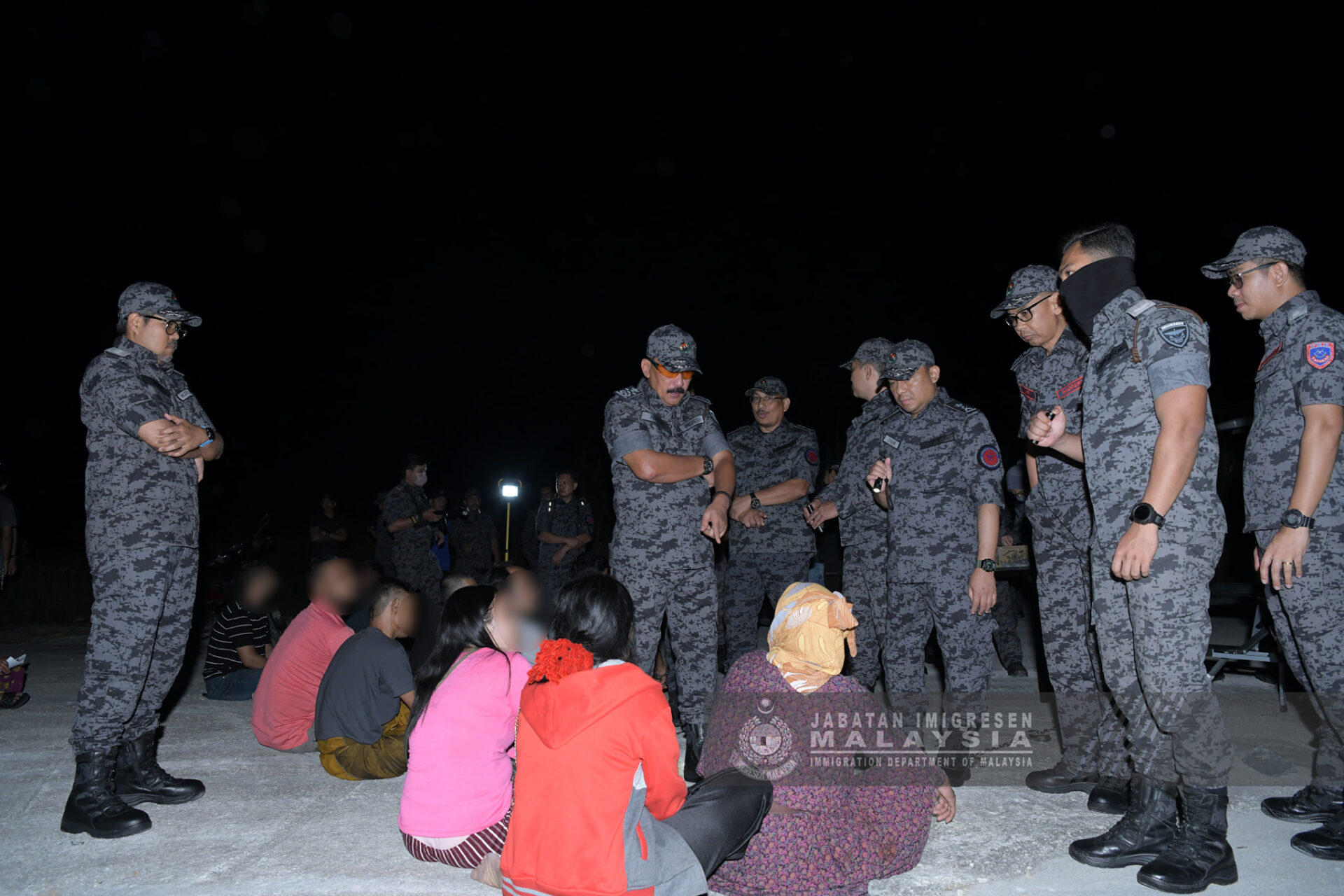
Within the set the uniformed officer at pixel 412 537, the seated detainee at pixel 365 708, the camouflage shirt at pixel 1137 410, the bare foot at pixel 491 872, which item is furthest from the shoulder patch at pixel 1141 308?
the uniformed officer at pixel 412 537

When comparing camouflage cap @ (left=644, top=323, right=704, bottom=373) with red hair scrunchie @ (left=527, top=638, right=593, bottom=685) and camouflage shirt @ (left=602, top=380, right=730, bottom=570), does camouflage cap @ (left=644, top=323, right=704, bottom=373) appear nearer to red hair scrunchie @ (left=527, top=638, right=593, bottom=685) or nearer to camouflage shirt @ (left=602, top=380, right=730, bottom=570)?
camouflage shirt @ (left=602, top=380, right=730, bottom=570)

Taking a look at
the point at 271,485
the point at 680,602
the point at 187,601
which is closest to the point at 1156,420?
the point at 680,602

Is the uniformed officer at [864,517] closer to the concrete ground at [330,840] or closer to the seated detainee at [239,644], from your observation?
the concrete ground at [330,840]

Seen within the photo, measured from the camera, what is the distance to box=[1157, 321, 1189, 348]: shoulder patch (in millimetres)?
2371

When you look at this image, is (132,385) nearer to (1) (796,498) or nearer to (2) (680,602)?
(2) (680,602)

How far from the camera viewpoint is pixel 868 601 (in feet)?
13.2

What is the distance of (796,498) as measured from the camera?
15.4 ft

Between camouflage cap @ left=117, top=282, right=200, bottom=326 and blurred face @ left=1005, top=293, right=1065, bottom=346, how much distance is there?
10.7ft

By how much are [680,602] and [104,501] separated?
7.38 ft

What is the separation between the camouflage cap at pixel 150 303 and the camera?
3.21 meters

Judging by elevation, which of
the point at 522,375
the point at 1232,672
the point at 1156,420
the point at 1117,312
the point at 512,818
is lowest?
the point at 1232,672

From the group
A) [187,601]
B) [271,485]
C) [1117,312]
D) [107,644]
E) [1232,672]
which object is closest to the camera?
[1117,312]

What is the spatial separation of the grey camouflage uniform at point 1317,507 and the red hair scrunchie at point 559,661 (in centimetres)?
241

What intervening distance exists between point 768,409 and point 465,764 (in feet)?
10.0
